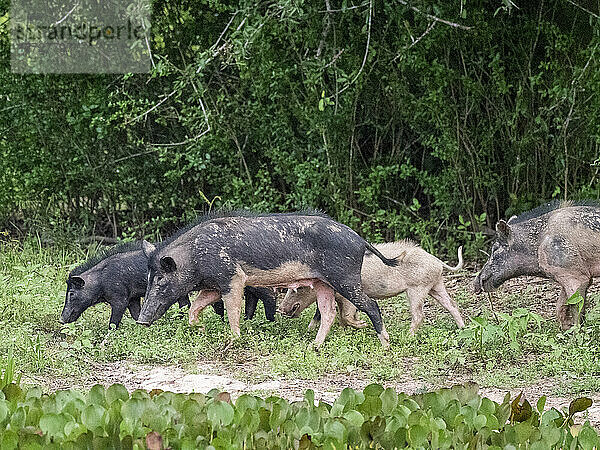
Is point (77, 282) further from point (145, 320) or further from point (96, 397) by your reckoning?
point (96, 397)

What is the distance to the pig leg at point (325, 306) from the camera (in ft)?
22.9

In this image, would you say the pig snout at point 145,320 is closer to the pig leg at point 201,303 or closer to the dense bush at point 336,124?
the pig leg at point 201,303

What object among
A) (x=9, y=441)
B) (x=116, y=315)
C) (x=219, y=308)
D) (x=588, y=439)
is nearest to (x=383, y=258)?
(x=219, y=308)

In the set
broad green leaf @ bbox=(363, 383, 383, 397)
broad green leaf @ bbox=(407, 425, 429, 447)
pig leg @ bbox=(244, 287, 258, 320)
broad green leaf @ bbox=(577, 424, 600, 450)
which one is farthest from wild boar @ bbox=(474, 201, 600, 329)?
broad green leaf @ bbox=(407, 425, 429, 447)

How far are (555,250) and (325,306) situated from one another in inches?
68.3

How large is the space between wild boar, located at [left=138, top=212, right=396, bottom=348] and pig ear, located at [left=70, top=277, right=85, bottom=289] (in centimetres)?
64

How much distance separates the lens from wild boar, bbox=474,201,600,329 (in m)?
7.20

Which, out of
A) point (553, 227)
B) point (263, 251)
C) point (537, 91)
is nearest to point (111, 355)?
point (263, 251)

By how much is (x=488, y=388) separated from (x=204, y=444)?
322cm

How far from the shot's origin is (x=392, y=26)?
983 cm

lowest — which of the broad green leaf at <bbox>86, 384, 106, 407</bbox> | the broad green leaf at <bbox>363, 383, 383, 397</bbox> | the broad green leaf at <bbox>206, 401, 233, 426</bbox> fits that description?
the broad green leaf at <bbox>86, 384, 106, 407</bbox>

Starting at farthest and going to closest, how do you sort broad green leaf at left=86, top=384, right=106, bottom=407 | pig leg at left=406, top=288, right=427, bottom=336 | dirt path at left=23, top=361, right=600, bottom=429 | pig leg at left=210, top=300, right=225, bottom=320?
pig leg at left=210, top=300, right=225, bottom=320 < pig leg at left=406, top=288, right=427, bottom=336 < dirt path at left=23, top=361, right=600, bottom=429 < broad green leaf at left=86, top=384, right=106, bottom=407

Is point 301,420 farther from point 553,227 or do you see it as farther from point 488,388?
point 553,227

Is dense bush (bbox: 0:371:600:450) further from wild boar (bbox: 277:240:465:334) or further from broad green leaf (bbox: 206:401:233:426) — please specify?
wild boar (bbox: 277:240:465:334)
